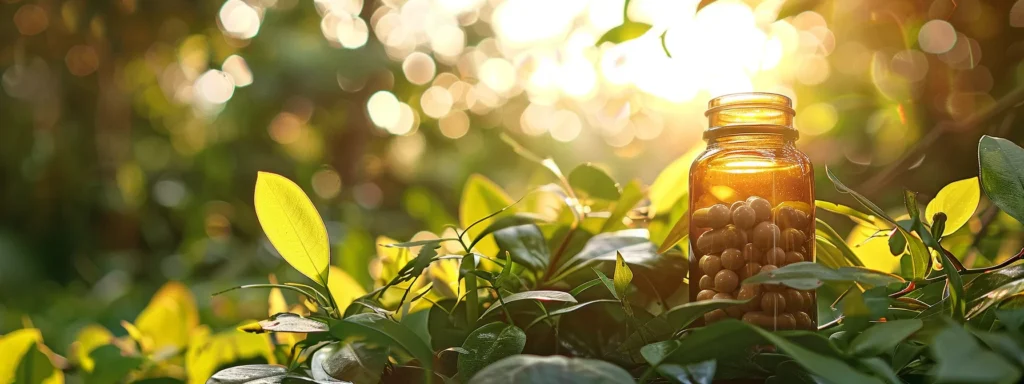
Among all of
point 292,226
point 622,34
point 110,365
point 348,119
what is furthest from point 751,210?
point 348,119

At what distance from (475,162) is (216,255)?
1.86 ft

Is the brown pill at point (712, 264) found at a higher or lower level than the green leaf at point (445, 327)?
higher

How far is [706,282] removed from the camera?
12.7 inches

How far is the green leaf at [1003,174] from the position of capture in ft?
0.91

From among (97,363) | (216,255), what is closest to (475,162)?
(216,255)

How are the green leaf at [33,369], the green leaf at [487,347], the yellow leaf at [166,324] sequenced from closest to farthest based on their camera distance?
the green leaf at [487,347] < the green leaf at [33,369] < the yellow leaf at [166,324]

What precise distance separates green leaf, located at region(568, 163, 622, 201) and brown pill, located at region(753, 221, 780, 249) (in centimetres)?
11

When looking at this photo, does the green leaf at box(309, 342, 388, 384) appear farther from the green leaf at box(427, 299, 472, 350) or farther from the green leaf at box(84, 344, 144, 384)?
the green leaf at box(84, 344, 144, 384)

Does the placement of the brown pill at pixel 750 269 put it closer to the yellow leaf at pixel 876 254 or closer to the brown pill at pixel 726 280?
the brown pill at pixel 726 280

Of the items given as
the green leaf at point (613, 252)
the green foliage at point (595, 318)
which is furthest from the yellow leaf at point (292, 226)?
the green leaf at point (613, 252)

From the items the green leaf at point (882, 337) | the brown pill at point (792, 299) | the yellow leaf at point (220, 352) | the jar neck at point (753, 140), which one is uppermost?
the jar neck at point (753, 140)

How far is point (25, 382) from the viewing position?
1.20 ft

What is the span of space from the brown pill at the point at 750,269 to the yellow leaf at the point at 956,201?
3.5 inches

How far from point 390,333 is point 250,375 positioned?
0.07 meters
